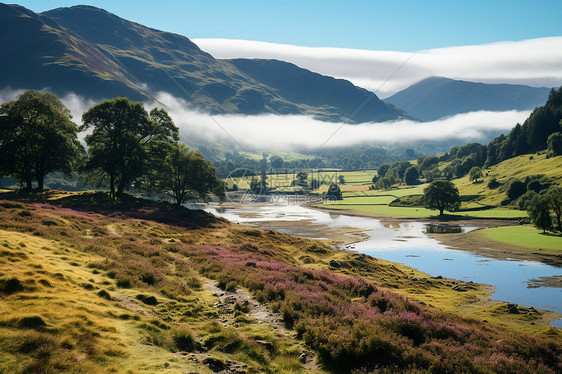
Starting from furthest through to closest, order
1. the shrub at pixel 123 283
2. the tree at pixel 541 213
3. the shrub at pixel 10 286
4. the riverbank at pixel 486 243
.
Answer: the tree at pixel 541 213, the riverbank at pixel 486 243, the shrub at pixel 123 283, the shrub at pixel 10 286

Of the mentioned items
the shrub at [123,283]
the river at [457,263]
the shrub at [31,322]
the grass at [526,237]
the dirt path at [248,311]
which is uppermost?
the shrub at [31,322]

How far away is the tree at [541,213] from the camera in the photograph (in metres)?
81.9

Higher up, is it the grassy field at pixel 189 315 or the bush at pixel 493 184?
the bush at pixel 493 184

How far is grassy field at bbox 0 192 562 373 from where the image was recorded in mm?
13547

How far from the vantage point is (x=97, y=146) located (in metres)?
68.1

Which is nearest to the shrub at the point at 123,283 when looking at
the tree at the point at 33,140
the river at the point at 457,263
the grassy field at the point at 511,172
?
the river at the point at 457,263

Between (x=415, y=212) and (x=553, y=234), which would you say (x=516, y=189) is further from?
(x=553, y=234)

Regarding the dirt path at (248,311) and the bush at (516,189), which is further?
the bush at (516,189)

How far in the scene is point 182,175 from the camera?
2906 inches

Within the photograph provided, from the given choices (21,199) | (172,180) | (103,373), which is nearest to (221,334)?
(103,373)

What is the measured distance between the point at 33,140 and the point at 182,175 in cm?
2685

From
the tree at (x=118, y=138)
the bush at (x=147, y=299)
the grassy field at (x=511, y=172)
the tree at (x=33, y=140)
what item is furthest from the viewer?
the grassy field at (x=511, y=172)

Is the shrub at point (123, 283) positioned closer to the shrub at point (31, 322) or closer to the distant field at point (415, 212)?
the shrub at point (31, 322)

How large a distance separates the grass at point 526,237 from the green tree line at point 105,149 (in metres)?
67.6
